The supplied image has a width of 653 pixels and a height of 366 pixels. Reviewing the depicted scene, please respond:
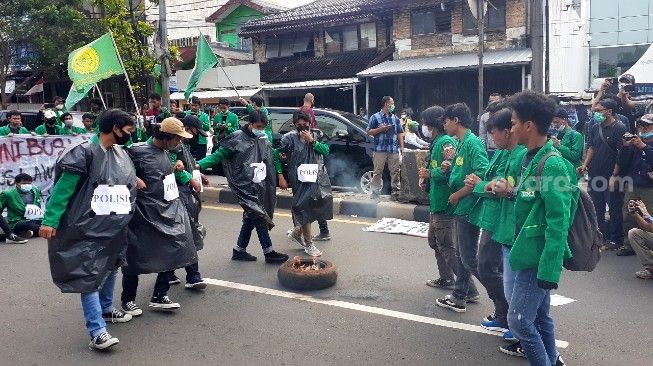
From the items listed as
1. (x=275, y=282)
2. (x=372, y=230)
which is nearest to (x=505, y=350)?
(x=275, y=282)

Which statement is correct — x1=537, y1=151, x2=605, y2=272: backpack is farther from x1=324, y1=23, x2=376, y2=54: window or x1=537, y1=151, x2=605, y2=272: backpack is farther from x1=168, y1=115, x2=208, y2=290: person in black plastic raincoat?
x1=324, y1=23, x2=376, y2=54: window

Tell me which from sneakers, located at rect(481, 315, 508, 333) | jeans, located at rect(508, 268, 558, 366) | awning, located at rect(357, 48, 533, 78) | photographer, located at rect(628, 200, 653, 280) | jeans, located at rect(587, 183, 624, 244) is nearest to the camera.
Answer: jeans, located at rect(508, 268, 558, 366)

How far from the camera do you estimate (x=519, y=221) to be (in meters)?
3.37

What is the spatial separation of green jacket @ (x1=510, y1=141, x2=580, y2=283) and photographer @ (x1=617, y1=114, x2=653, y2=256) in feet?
13.3

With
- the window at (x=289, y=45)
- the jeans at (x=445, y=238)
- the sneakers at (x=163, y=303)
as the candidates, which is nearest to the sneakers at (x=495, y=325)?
the jeans at (x=445, y=238)

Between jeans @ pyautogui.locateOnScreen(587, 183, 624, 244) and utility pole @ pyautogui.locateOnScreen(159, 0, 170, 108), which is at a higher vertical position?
utility pole @ pyautogui.locateOnScreen(159, 0, 170, 108)

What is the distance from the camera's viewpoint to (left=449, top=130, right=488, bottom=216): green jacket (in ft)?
15.4

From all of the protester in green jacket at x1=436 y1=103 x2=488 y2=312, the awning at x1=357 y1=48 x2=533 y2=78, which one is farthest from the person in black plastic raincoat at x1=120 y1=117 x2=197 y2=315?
the awning at x1=357 y1=48 x2=533 y2=78

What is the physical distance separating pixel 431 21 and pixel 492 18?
7.70 feet

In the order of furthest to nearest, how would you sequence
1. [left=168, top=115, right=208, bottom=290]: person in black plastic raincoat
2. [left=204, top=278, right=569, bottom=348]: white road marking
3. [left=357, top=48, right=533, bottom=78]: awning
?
[left=357, top=48, right=533, bottom=78]: awning
[left=168, top=115, right=208, bottom=290]: person in black plastic raincoat
[left=204, top=278, right=569, bottom=348]: white road marking

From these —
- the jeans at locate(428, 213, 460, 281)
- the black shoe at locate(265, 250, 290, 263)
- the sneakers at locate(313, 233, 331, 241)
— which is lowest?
the sneakers at locate(313, 233, 331, 241)

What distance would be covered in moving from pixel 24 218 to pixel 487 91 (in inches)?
642

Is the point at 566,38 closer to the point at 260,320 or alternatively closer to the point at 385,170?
the point at 385,170

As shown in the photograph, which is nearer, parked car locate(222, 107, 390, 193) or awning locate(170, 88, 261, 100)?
parked car locate(222, 107, 390, 193)
